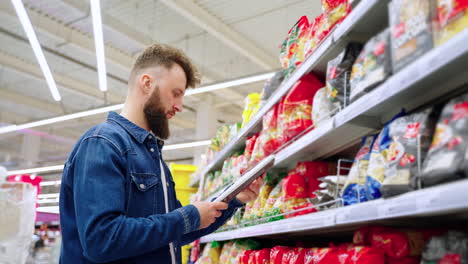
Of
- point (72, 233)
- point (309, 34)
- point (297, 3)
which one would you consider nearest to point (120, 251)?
point (72, 233)

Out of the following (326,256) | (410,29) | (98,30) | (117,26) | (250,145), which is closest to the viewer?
(410,29)

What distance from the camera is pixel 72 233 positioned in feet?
5.55

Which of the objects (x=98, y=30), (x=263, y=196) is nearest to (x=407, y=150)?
(x=263, y=196)

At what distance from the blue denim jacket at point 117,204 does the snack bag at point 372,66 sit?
81 centimetres

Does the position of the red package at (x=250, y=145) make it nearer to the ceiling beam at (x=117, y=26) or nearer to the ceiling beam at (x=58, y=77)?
the ceiling beam at (x=117, y=26)

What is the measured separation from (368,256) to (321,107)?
0.79m

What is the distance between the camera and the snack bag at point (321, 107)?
6.43 feet

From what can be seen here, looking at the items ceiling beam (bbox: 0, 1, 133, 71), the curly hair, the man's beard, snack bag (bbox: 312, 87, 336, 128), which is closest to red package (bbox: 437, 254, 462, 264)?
snack bag (bbox: 312, 87, 336, 128)

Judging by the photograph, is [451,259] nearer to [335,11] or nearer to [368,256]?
[368,256]

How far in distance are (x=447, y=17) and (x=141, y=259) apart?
1353 mm

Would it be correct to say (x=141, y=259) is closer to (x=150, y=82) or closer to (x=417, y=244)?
(x=150, y=82)

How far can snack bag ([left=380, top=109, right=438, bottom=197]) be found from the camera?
120 cm

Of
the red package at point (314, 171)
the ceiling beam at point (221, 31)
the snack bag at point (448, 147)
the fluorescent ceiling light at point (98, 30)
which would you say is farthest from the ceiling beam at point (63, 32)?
the snack bag at point (448, 147)

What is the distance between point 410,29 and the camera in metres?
1.23
